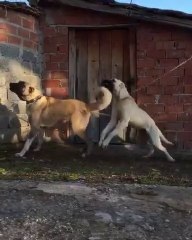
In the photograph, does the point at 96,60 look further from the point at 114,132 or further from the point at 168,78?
the point at 114,132

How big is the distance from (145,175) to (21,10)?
154 inches

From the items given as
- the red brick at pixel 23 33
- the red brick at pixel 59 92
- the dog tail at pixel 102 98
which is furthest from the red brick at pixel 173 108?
the red brick at pixel 23 33

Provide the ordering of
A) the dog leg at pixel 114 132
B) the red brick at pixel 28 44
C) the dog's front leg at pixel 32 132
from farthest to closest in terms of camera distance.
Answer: the red brick at pixel 28 44
the dog's front leg at pixel 32 132
the dog leg at pixel 114 132

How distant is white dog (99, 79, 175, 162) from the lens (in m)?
8.27

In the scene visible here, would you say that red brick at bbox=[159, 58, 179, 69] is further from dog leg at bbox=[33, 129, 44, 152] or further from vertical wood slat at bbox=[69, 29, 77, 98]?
dog leg at bbox=[33, 129, 44, 152]

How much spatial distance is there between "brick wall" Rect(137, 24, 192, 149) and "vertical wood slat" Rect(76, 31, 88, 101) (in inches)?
40.4

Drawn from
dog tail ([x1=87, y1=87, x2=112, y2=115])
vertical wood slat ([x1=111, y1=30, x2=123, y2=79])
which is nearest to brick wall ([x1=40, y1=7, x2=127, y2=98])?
vertical wood slat ([x1=111, y1=30, x2=123, y2=79])

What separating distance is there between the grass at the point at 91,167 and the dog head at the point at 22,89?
95cm

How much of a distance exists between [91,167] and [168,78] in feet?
8.54

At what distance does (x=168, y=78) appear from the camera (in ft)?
29.7

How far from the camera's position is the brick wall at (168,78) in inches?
355

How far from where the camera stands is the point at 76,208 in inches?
188

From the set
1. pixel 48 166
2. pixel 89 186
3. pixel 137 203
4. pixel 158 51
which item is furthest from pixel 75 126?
pixel 137 203

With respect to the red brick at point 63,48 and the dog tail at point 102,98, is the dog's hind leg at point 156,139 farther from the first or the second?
the red brick at point 63,48
